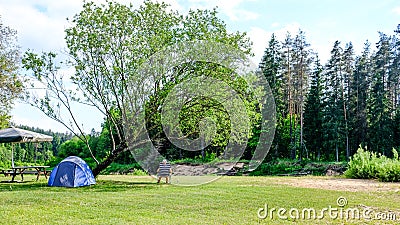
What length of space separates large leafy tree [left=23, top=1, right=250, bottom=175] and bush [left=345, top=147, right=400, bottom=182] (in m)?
7.94

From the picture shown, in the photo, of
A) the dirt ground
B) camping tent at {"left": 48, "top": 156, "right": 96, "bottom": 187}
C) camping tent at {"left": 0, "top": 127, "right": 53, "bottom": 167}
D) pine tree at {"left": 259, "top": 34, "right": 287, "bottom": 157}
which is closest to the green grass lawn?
the dirt ground

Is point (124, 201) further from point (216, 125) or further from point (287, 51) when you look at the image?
point (287, 51)

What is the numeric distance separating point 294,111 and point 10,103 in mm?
27544

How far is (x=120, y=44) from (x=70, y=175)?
4984 millimetres

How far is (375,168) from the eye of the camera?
59.1ft

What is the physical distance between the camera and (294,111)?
136ft

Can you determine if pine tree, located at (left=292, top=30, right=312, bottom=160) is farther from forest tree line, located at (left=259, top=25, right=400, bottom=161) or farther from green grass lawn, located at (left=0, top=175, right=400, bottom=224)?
green grass lawn, located at (left=0, top=175, right=400, bottom=224)

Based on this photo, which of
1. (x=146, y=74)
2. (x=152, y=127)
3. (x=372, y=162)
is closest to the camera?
(x=146, y=74)

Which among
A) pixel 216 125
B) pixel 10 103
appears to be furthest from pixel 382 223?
pixel 10 103

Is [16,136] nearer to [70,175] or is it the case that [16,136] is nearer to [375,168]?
[70,175]

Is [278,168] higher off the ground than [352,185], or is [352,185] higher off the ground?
[352,185]

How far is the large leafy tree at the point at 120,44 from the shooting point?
1459 cm

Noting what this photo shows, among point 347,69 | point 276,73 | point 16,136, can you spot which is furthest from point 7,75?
point 347,69

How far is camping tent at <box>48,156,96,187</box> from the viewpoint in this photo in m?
13.2
